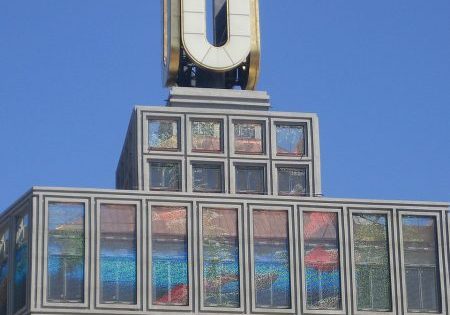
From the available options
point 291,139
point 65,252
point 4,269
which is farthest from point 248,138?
point 4,269

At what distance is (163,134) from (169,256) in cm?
960

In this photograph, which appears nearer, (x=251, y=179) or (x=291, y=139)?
(x=251, y=179)

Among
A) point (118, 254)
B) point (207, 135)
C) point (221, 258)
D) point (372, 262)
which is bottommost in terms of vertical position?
point (372, 262)

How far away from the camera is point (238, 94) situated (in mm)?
115438

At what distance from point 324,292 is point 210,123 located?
43.3 feet

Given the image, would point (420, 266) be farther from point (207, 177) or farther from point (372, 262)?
point (207, 177)

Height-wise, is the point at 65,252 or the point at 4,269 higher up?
the point at 65,252

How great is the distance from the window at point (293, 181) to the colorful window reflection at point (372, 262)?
4.58 m

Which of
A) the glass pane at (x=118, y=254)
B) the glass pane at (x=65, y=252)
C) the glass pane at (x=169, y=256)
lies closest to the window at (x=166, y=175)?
the glass pane at (x=169, y=256)

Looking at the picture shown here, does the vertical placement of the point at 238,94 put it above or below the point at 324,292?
above

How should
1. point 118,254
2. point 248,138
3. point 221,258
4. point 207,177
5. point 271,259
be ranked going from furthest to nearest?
point 248,138 → point 207,177 → point 271,259 → point 221,258 → point 118,254

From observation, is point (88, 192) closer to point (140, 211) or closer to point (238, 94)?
point (140, 211)

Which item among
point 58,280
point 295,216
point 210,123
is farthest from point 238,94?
point 58,280

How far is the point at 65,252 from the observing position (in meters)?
106
